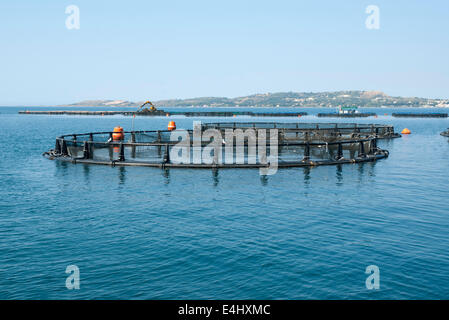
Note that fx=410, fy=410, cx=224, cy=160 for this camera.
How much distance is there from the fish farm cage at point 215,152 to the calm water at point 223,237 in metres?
5.07

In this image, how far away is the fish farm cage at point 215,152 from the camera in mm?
36219

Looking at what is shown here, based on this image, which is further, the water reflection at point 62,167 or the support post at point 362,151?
the support post at point 362,151

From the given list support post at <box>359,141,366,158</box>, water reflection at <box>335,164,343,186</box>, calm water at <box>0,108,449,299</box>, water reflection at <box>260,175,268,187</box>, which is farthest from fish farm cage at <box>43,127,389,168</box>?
calm water at <box>0,108,449,299</box>

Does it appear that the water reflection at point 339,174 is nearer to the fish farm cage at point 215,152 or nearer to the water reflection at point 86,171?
the fish farm cage at point 215,152

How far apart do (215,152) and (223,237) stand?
1922cm

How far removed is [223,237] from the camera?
55.6ft

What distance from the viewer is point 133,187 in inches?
1096

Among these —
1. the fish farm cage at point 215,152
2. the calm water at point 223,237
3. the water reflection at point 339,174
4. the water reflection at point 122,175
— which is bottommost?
the calm water at point 223,237

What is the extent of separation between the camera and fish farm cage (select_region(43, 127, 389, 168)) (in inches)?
1426

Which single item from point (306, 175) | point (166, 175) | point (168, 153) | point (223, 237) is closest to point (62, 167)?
point (168, 153)

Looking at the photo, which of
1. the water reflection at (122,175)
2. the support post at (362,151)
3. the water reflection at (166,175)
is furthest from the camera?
the support post at (362,151)

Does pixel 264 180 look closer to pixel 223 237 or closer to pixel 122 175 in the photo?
pixel 122 175

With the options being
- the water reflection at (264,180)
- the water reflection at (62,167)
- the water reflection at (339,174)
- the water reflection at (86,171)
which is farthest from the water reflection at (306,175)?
the water reflection at (62,167)
